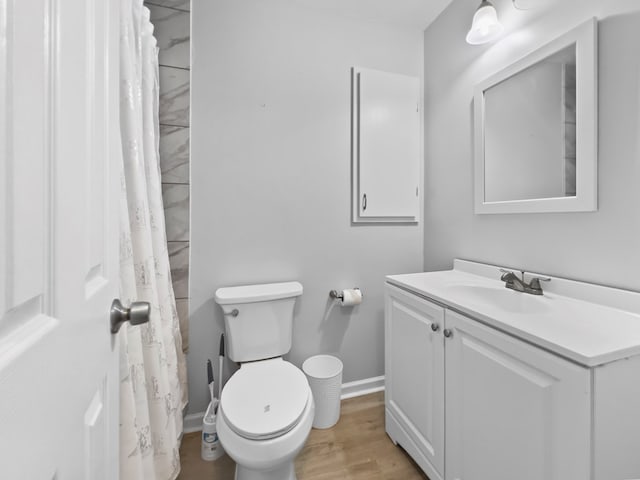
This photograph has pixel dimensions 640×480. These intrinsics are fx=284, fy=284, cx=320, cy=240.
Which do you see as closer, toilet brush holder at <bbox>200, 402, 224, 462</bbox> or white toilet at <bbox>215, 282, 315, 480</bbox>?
white toilet at <bbox>215, 282, 315, 480</bbox>

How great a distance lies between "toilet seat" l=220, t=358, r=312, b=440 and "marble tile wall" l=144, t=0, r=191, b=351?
1.77ft

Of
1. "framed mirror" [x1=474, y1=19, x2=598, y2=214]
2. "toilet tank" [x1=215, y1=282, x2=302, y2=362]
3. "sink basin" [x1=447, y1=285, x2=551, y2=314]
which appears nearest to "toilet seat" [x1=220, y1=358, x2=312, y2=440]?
"toilet tank" [x1=215, y1=282, x2=302, y2=362]

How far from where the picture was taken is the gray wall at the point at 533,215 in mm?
981

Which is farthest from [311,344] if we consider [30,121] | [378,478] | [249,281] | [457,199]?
[30,121]

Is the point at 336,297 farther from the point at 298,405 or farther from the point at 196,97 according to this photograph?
the point at 196,97

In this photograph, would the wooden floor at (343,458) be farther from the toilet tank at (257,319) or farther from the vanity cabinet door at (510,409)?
the toilet tank at (257,319)

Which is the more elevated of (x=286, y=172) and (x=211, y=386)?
(x=286, y=172)

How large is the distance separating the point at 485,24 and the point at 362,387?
215 centimetres

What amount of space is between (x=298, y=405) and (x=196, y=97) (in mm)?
1607

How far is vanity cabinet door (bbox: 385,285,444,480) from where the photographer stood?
3.83ft

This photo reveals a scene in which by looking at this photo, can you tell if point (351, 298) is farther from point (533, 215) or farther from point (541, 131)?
point (541, 131)

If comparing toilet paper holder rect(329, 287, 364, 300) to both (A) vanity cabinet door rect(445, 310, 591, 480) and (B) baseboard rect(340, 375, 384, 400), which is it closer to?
(B) baseboard rect(340, 375, 384, 400)

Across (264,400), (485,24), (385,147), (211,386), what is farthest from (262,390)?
(485,24)

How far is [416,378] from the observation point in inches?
51.3
